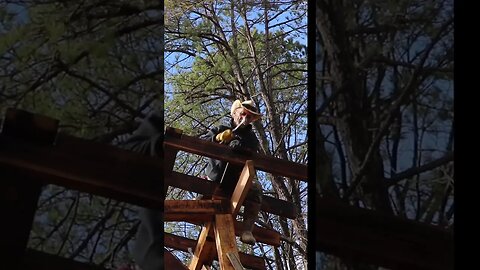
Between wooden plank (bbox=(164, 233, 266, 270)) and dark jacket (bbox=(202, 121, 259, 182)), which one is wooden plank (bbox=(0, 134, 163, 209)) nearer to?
dark jacket (bbox=(202, 121, 259, 182))

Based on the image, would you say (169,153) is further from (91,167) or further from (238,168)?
(91,167)

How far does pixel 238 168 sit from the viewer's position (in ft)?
12.5

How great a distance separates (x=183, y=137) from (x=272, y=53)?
1.61 m

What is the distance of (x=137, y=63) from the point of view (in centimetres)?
149

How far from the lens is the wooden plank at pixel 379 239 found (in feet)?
4.07

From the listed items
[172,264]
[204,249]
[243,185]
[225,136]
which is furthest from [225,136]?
[172,264]

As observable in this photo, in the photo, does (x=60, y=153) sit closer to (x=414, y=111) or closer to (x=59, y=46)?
(x=59, y=46)

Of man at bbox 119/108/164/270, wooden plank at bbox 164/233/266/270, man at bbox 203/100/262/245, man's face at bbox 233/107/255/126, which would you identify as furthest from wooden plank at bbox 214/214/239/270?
man at bbox 119/108/164/270

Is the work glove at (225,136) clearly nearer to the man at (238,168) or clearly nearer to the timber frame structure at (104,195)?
the man at (238,168)

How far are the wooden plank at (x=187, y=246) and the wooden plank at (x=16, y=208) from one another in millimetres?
2655

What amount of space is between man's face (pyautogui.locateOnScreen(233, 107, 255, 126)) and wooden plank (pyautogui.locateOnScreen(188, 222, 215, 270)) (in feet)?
1.91

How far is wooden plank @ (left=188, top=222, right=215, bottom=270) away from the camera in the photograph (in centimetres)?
377

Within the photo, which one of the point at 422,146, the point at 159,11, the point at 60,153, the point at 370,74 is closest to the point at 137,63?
the point at 159,11

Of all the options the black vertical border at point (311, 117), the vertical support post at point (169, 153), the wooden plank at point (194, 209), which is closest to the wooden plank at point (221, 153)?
the vertical support post at point (169, 153)
